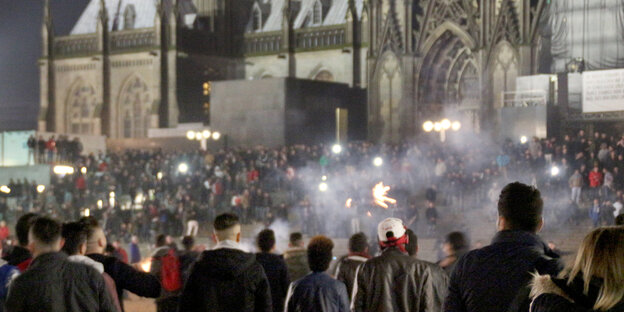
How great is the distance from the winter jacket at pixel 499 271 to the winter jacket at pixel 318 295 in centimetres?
225

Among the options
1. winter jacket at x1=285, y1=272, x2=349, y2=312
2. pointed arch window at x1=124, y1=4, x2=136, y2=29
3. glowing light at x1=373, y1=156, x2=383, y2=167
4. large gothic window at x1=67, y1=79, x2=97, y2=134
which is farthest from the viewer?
pointed arch window at x1=124, y1=4, x2=136, y2=29

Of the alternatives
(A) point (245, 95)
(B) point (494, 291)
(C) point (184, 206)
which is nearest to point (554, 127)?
(C) point (184, 206)

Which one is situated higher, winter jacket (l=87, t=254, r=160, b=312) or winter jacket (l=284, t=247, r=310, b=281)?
winter jacket (l=87, t=254, r=160, b=312)

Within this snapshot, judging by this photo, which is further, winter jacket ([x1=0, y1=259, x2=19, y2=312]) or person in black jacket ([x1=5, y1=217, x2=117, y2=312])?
winter jacket ([x1=0, y1=259, x2=19, y2=312])

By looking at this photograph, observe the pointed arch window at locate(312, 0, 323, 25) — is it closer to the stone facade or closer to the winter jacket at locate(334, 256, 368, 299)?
the stone facade

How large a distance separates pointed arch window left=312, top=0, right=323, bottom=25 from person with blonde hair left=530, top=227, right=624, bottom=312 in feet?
172

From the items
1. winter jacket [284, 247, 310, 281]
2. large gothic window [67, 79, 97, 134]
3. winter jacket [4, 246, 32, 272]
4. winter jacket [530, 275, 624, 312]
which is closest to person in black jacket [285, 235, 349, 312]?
winter jacket [4, 246, 32, 272]

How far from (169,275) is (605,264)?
7100 mm

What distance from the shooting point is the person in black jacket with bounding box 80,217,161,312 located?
19.8 feet

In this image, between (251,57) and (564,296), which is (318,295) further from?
(251,57)

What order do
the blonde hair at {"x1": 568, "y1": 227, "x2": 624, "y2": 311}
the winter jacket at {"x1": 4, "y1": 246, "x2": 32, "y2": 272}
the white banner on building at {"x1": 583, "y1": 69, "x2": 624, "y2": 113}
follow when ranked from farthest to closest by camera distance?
the white banner on building at {"x1": 583, "y1": 69, "x2": 624, "y2": 113}, the winter jacket at {"x1": 4, "y1": 246, "x2": 32, "y2": 272}, the blonde hair at {"x1": 568, "y1": 227, "x2": 624, "y2": 311}

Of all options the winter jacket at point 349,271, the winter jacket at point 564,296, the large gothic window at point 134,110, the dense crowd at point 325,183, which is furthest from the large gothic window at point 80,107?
the winter jacket at point 564,296

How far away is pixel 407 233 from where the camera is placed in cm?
747

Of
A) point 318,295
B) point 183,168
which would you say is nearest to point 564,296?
point 318,295
